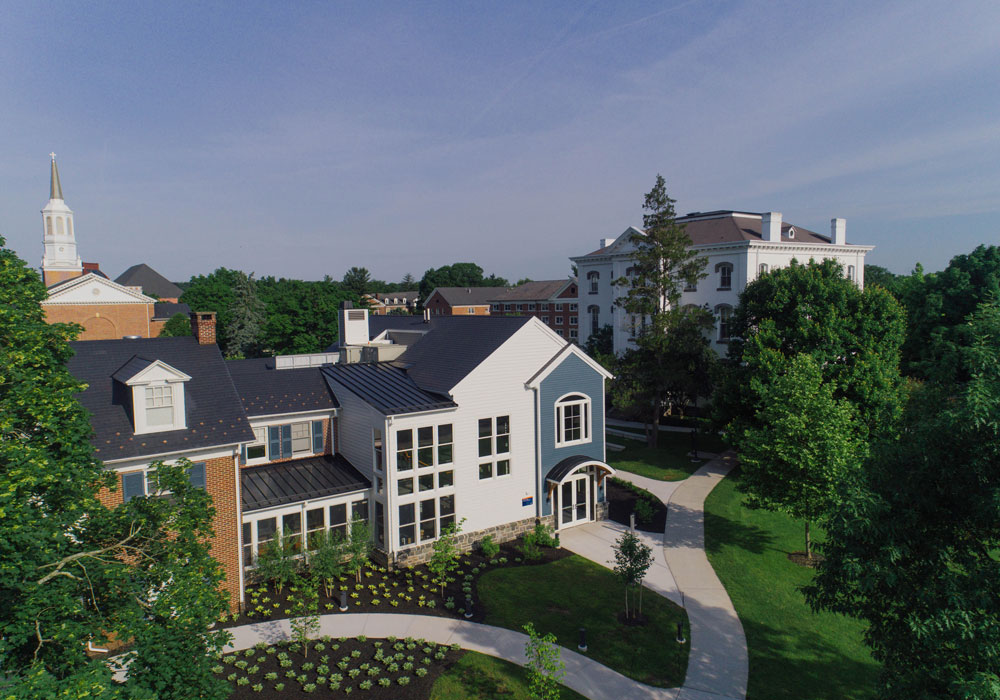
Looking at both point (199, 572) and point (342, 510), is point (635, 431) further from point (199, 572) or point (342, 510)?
point (199, 572)

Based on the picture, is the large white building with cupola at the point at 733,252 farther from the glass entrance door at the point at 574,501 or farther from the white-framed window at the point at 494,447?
the white-framed window at the point at 494,447

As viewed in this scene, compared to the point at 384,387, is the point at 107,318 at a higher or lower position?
higher

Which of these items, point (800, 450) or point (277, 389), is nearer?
point (800, 450)

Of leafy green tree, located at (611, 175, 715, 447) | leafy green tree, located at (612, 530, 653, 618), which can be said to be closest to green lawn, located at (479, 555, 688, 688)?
leafy green tree, located at (612, 530, 653, 618)

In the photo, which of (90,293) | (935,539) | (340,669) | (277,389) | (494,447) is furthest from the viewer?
(90,293)

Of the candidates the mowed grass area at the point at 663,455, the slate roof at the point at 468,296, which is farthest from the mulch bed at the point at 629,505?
the slate roof at the point at 468,296

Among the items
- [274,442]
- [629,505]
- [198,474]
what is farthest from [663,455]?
[198,474]

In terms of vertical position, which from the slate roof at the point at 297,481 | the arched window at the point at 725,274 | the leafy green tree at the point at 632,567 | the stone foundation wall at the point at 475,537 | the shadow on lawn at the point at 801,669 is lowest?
the shadow on lawn at the point at 801,669

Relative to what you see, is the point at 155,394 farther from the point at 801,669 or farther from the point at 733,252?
the point at 733,252
